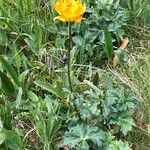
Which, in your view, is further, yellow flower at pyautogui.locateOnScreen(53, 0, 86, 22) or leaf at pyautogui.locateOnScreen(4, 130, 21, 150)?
leaf at pyautogui.locateOnScreen(4, 130, 21, 150)

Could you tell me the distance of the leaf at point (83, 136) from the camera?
5.92ft

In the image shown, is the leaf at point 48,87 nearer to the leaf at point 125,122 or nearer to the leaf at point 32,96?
the leaf at point 32,96

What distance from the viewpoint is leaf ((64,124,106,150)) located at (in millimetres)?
1806

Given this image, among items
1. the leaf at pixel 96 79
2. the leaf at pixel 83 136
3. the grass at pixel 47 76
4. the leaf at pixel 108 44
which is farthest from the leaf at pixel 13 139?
the leaf at pixel 108 44

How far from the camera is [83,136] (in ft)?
5.99

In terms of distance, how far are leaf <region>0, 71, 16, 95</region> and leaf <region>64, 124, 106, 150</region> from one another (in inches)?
14.8

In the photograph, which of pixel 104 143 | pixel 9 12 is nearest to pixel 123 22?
pixel 9 12

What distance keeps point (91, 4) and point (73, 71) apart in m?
0.48

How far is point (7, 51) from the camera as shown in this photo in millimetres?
2373

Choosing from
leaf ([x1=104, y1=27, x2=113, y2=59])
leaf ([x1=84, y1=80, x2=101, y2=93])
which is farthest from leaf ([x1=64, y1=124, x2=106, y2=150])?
leaf ([x1=104, y1=27, x2=113, y2=59])

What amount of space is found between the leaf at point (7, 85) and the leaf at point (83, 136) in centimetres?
38

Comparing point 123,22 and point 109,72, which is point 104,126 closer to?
point 109,72

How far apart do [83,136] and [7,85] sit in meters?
0.46

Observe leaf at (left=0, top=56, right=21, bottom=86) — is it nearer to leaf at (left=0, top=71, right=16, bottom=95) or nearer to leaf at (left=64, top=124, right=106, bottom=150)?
leaf at (left=0, top=71, right=16, bottom=95)
